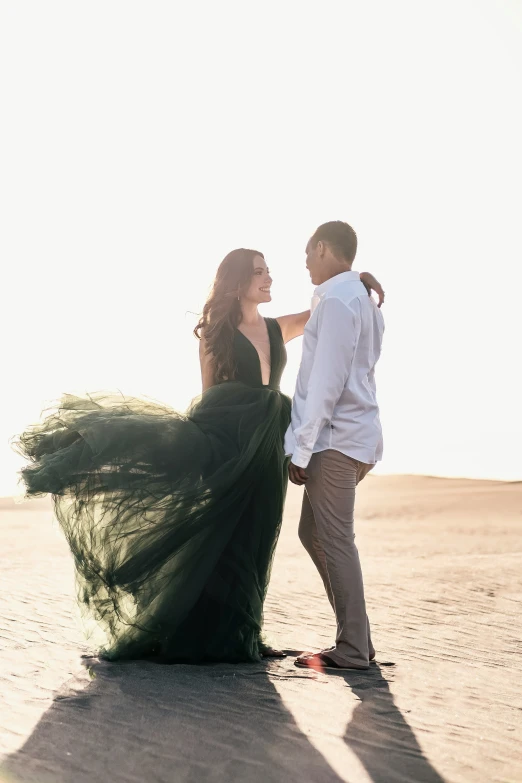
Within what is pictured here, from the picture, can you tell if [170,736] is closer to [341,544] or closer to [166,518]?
[166,518]

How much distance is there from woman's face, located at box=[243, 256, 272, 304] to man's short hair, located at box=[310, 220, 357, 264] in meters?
0.62

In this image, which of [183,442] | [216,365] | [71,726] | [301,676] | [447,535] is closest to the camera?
[71,726]

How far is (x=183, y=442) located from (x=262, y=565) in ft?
2.91

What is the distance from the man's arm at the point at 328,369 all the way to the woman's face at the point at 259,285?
0.93 m

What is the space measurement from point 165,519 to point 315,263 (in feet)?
5.66

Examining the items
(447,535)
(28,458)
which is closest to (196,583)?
(28,458)

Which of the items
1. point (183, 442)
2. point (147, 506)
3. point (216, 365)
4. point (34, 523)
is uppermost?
point (216, 365)

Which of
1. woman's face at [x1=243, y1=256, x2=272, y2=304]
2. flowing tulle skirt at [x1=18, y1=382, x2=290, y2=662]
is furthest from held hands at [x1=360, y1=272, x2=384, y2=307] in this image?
flowing tulle skirt at [x1=18, y1=382, x2=290, y2=662]

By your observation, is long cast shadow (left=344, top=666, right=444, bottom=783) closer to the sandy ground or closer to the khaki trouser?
the sandy ground

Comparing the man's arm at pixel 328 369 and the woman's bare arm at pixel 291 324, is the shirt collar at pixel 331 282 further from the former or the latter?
the woman's bare arm at pixel 291 324

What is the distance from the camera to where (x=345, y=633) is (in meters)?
5.53

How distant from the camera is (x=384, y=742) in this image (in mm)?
4152

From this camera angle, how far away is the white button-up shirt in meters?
5.33

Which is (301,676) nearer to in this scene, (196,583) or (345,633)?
(345,633)
